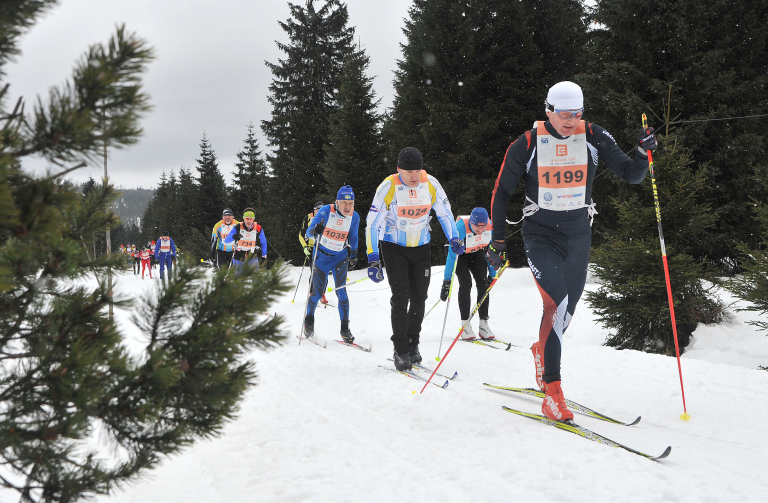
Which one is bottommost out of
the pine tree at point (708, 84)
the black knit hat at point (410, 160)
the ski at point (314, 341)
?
the ski at point (314, 341)

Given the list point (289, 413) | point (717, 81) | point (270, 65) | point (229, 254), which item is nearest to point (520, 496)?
point (289, 413)

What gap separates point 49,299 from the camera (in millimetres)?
1780

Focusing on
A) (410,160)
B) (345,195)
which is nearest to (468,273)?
(345,195)

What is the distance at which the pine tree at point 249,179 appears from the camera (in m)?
40.0

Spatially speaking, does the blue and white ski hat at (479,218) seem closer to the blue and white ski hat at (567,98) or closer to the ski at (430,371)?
the ski at (430,371)

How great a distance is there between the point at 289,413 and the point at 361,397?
0.74 m

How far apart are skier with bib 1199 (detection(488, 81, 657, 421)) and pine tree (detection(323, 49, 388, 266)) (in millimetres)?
18742

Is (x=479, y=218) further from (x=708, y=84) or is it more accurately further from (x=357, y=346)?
(x=708, y=84)

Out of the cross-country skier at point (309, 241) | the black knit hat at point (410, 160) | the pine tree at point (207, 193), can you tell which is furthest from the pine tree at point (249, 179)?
the black knit hat at point (410, 160)

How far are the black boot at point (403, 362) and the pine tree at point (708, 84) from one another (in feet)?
31.7

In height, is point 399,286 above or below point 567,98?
below

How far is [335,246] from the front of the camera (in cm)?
809

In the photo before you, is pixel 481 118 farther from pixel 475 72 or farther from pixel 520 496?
pixel 520 496

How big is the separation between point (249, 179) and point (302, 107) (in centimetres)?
1274
